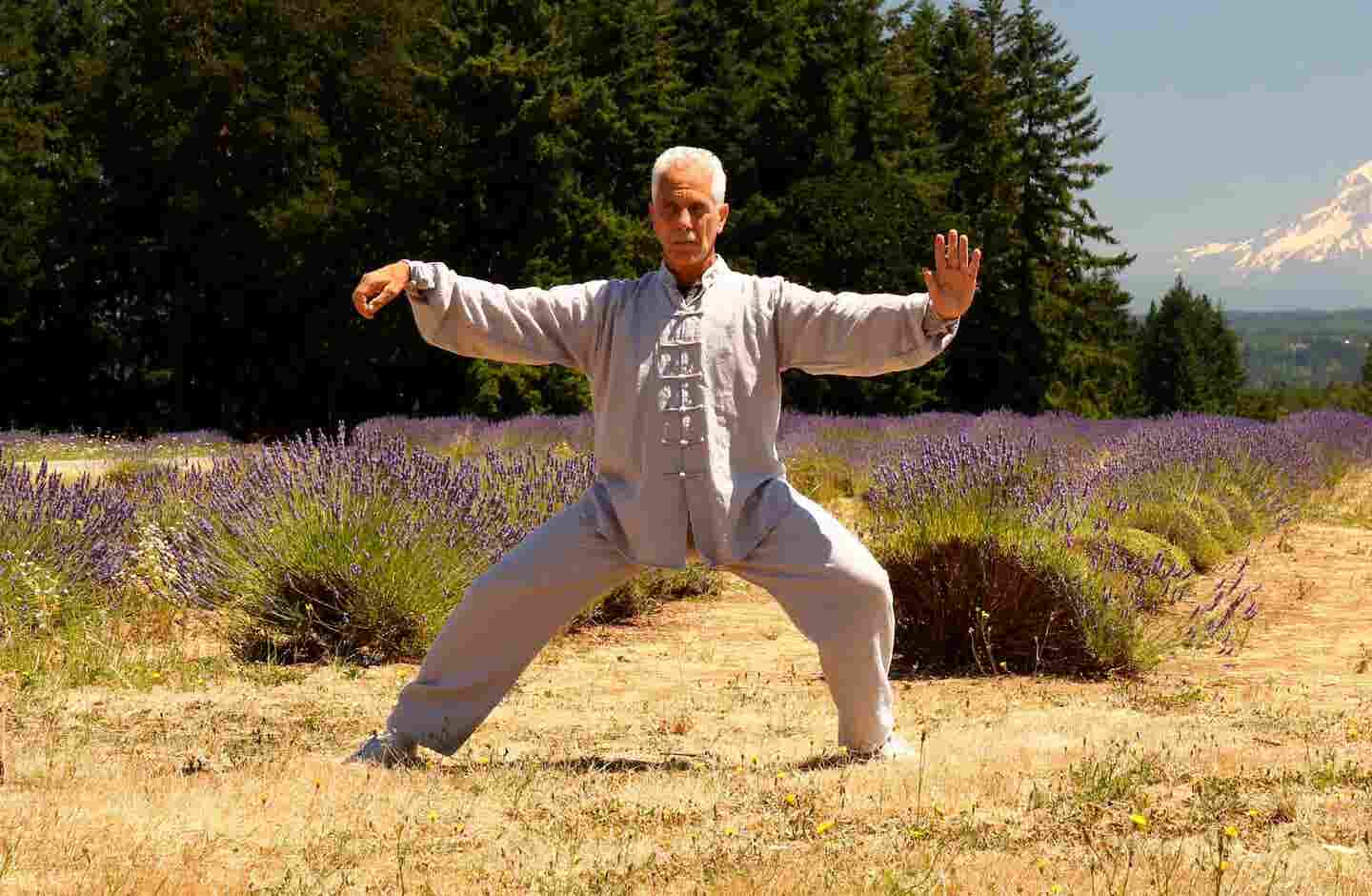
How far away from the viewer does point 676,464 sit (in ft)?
13.7

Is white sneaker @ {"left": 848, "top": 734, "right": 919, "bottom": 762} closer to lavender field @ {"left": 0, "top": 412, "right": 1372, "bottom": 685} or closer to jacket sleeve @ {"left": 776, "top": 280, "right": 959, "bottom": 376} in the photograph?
jacket sleeve @ {"left": 776, "top": 280, "right": 959, "bottom": 376}

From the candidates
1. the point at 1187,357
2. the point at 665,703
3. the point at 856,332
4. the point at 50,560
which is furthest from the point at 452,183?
the point at 1187,357

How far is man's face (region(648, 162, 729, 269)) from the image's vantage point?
4.21 m

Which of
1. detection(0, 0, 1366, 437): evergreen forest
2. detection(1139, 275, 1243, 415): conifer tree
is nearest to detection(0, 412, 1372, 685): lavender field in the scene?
detection(0, 0, 1366, 437): evergreen forest

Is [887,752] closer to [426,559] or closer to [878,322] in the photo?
[878,322]

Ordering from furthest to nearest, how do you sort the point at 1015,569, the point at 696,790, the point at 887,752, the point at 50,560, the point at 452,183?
the point at 452,183 → the point at 50,560 → the point at 1015,569 → the point at 887,752 → the point at 696,790

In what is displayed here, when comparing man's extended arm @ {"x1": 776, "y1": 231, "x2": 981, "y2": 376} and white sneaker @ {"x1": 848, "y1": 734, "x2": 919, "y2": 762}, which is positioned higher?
man's extended arm @ {"x1": 776, "y1": 231, "x2": 981, "y2": 376}

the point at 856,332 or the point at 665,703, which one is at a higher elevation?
the point at 856,332

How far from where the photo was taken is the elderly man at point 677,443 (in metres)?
4.18

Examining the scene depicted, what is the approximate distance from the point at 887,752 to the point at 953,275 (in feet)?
4.95

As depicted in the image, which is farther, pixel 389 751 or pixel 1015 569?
pixel 1015 569

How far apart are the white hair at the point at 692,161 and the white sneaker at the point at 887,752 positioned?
175cm

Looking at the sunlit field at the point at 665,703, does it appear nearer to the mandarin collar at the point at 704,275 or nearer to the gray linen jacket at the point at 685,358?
the gray linen jacket at the point at 685,358

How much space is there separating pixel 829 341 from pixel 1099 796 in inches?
58.5
